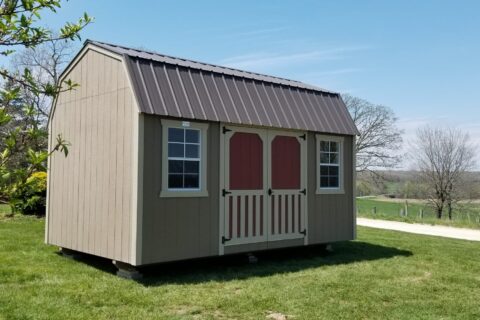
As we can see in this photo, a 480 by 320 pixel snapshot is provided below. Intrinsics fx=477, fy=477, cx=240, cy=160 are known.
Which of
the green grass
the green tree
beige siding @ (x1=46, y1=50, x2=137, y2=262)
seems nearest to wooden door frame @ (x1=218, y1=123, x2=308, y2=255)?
beige siding @ (x1=46, y1=50, x2=137, y2=262)

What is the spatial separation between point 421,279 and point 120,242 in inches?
181

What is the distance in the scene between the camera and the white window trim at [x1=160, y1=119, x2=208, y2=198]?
6.91 m

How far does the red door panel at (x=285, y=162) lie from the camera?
841 cm

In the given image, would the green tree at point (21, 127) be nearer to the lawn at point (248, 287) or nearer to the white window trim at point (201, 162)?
the lawn at point (248, 287)

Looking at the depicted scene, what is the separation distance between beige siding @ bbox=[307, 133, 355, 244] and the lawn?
0.43m

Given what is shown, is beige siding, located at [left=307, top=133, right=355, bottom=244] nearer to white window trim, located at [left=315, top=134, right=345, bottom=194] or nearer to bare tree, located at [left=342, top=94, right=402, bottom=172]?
white window trim, located at [left=315, top=134, right=345, bottom=194]

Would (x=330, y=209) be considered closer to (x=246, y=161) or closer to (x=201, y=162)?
(x=246, y=161)

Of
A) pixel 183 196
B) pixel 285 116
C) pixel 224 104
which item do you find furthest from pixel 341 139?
pixel 183 196

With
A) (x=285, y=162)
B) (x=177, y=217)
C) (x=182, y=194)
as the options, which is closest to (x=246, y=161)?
(x=285, y=162)

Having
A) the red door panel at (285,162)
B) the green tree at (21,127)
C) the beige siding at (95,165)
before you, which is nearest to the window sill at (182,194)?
the beige siding at (95,165)

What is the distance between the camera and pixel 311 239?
8992 millimetres

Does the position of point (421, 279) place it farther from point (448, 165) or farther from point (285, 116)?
point (448, 165)

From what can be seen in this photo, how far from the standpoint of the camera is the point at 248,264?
8.16m

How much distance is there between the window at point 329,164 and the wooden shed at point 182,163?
0.03 m
